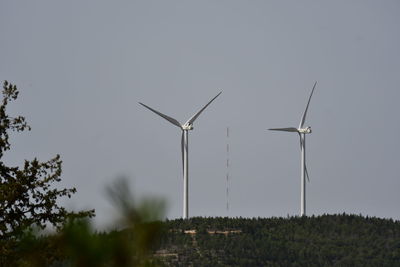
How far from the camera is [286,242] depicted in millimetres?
127938

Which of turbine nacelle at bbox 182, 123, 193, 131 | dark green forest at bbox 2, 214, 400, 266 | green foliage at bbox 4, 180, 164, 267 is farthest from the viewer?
dark green forest at bbox 2, 214, 400, 266

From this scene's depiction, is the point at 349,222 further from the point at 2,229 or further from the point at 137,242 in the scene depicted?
the point at 137,242

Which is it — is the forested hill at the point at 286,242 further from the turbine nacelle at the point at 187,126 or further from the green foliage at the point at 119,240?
the green foliage at the point at 119,240

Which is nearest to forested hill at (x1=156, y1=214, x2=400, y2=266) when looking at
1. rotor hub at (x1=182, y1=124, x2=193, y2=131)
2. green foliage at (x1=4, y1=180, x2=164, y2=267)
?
rotor hub at (x1=182, y1=124, x2=193, y2=131)

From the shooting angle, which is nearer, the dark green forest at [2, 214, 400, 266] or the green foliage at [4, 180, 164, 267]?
the green foliage at [4, 180, 164, 267]

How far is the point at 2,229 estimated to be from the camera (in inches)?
1296

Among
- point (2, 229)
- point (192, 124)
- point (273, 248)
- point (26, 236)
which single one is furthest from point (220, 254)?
point (26, 236)

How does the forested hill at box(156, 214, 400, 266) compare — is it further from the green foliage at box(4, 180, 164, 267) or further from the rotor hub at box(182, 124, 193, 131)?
the green foliage at box(4, 180, 164, 267)

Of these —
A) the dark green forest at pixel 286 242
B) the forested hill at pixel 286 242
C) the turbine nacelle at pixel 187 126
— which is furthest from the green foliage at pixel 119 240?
the forested hill at pixel 286 242

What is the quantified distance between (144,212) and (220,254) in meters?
116

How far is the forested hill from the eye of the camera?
122 metres

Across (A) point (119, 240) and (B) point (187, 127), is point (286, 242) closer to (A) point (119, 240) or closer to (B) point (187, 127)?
(B) point (187, 127)

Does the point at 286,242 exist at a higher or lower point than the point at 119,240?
higher

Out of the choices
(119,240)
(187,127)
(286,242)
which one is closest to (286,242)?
(286,242)
